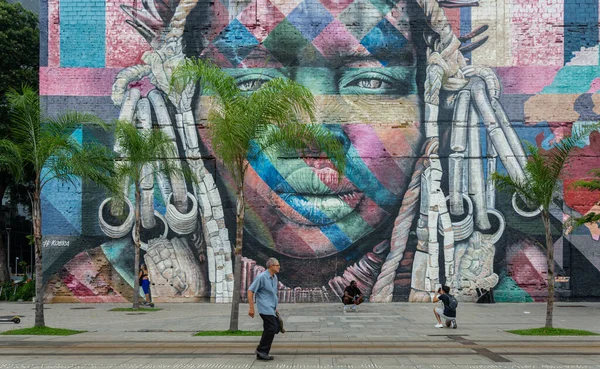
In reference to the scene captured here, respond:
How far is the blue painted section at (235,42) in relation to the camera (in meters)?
27.0

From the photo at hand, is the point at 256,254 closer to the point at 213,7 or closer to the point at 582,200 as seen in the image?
the point at 213,7

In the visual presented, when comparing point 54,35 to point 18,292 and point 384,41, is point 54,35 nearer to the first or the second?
point 18,292

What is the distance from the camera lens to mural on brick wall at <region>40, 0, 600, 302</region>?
26125 millimetres

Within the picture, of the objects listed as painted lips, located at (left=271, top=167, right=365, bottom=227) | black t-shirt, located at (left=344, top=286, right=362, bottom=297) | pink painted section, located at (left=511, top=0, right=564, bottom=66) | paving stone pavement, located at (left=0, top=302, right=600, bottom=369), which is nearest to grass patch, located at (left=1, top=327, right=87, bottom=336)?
paving stone pavement, located at (left=0, top=302, right=600, bottom=369)

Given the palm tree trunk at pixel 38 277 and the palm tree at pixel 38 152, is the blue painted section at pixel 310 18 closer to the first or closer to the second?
the palm tree at pixel 38 152

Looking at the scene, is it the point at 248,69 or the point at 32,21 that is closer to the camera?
the point at 248,69

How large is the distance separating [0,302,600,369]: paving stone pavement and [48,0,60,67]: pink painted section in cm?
979

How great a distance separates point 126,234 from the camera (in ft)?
87.3

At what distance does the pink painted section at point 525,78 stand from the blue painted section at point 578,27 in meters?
0.92

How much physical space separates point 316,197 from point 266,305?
14931 millimetres

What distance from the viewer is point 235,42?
27.0 metres

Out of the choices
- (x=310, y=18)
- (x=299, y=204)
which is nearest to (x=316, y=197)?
(x=299, y=204)

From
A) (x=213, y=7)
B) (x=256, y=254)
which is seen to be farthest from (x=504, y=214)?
(x=213, y=7)

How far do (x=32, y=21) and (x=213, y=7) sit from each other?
1073cm
